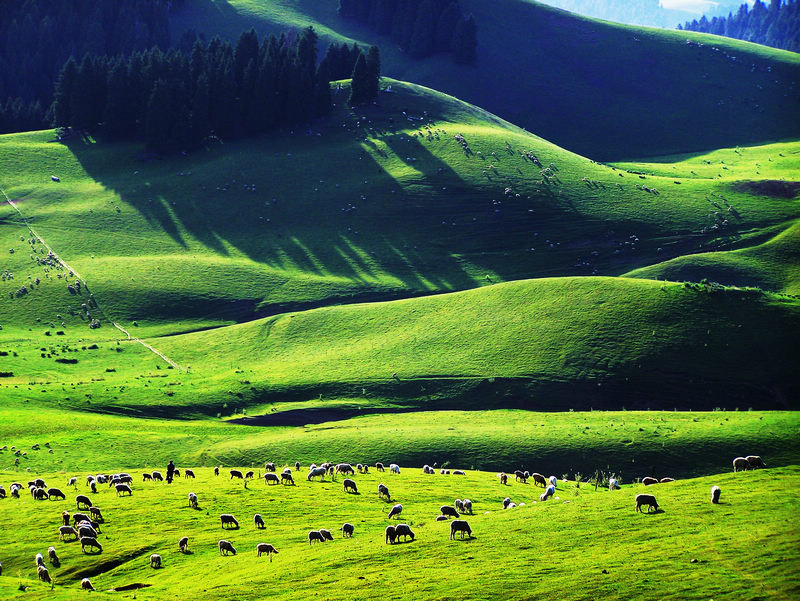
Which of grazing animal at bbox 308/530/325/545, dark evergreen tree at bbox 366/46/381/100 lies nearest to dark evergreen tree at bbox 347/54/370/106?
dark evergreen tree at bbox 366/46/381/100

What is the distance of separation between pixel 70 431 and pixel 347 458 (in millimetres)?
30108

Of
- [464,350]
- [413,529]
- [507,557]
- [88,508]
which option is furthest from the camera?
[464,350]

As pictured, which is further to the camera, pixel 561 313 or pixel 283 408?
pixel 561 313

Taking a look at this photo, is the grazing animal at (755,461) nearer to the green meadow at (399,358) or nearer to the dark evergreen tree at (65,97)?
the green meadow at (399,358)

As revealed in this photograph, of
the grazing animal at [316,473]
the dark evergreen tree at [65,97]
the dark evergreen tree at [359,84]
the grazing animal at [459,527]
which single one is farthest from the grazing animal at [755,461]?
the dark evergreen tree at [65,97]

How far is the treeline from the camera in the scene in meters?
186

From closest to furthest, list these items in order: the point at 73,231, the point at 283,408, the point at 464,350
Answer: the point at 283,408 → the point at 464,350 → the point at 73,231

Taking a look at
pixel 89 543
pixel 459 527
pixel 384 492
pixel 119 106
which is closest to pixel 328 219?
pixel 119 106

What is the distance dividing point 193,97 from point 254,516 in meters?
147

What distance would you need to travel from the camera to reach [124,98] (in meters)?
191

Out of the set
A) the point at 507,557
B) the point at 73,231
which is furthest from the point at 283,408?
the point at 73,231

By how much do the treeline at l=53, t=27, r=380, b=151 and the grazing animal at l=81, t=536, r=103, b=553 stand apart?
473ft

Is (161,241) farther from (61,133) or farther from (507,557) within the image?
(507,557)

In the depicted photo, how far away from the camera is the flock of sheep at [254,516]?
49.0 m
